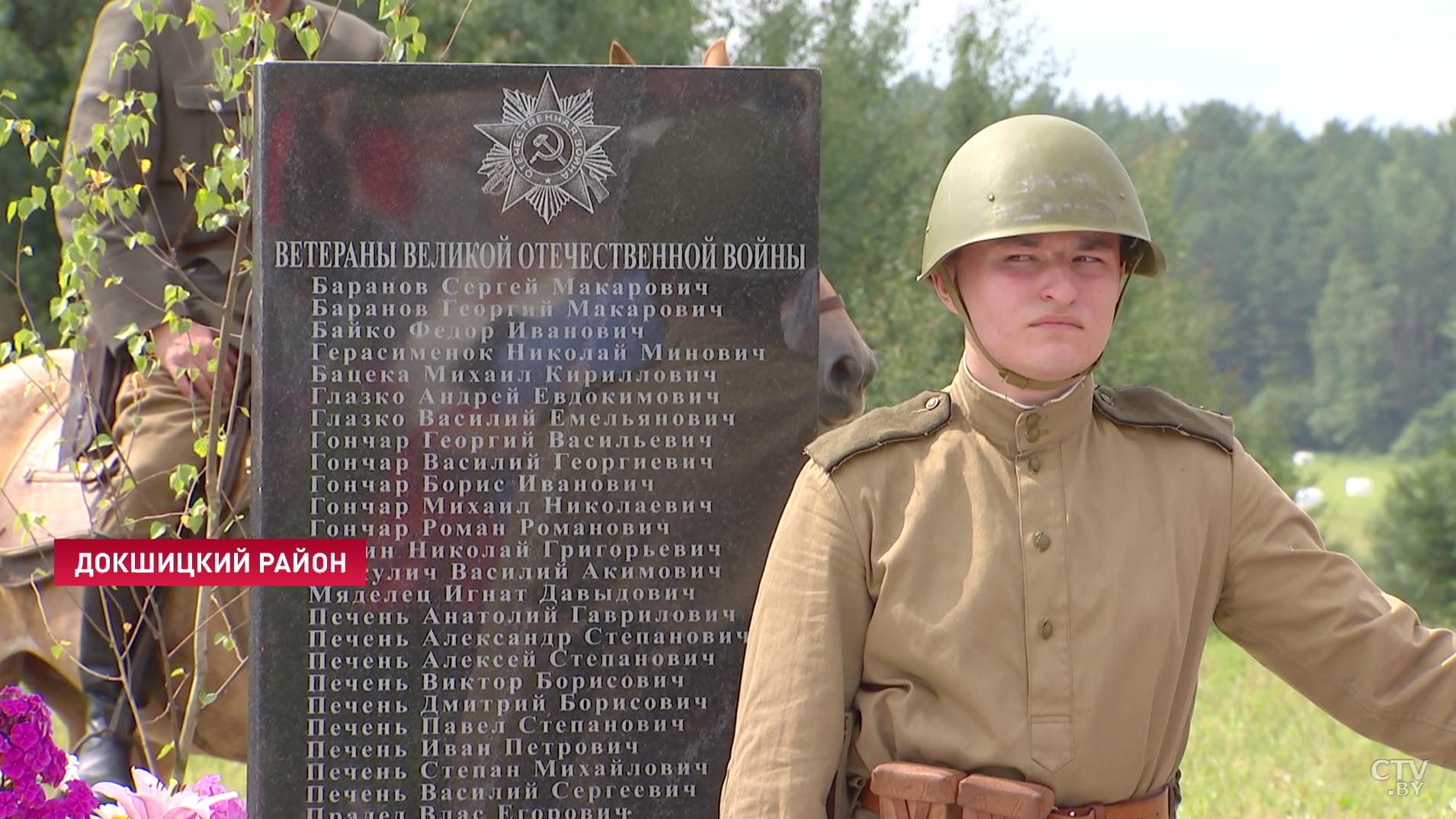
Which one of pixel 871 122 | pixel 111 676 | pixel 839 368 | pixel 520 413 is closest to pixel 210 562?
pixel 111 676

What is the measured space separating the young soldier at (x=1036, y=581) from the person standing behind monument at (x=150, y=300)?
2430mm

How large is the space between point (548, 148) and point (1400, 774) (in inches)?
190

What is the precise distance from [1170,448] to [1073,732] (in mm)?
499

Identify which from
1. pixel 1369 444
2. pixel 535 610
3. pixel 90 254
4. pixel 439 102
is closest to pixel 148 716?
pixel 90 254

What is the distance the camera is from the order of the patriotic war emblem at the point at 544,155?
148 inches

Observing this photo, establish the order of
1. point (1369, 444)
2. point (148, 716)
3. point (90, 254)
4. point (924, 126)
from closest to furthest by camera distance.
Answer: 1. point (90, 254)
2. point (148, 716)
3. point (924, 126)
4. point (1369, 444)

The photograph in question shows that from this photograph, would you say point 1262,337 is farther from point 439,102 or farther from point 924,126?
point 439,102

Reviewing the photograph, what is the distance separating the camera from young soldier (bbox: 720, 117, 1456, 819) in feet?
8.70

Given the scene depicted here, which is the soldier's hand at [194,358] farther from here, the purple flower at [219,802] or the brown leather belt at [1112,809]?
the brown leather belt at [1112,809]

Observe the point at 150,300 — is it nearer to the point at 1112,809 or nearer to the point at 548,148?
the point at 548,148

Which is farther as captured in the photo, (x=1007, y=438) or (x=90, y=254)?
(x=90, y=254)

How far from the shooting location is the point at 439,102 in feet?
12.3

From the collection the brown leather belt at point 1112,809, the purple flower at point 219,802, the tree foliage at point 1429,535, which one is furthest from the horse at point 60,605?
the tree foliage at point 1429,535

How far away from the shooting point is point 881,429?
2811mm
